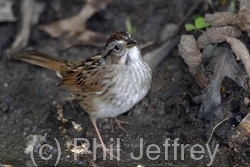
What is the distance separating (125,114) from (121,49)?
3.45 feet

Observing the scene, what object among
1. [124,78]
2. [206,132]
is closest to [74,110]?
[124,78]

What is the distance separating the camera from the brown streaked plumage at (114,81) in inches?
208

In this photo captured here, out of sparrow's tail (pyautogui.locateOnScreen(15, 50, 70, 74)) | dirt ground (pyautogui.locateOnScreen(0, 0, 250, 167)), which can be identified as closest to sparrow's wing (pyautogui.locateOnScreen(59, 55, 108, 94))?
sparrow's tail (pyautogui.locateOnScreen(15, 50, 70, 74))

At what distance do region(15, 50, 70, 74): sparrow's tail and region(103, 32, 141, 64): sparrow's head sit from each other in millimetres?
805

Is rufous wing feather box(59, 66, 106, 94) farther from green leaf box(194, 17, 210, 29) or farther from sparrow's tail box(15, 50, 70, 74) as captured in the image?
green leaf box(194, 17, 210, 29)

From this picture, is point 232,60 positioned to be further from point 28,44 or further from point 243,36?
point 28,44

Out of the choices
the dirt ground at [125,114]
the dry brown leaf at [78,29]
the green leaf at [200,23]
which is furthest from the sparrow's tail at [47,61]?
the green leaf at [200,23]

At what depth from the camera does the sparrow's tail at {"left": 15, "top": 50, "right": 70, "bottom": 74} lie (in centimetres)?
609

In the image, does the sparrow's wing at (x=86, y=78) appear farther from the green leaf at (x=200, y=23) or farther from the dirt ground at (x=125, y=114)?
the green leaf at (x=200, y=23)

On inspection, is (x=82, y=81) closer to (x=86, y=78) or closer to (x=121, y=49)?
(x=86, y=78)

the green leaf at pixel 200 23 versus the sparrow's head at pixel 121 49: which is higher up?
the green leaf at pixel 200 23

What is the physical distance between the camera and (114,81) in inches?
213

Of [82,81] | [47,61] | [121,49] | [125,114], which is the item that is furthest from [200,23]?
[47,61]

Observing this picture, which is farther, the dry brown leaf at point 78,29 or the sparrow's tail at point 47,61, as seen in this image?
the dry brown leaf at point 78,29
